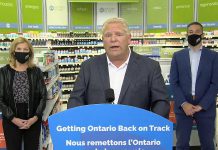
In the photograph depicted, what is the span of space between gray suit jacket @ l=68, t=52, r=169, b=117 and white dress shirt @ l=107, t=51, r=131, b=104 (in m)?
0.04

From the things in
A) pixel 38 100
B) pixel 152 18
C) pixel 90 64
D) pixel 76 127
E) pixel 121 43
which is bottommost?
pixel 38 100

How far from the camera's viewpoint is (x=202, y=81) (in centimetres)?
367

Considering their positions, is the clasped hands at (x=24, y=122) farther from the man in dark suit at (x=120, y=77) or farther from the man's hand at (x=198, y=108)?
the man's hand at (x=198, y=108)

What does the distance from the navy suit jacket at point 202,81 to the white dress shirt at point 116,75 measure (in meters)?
1.74

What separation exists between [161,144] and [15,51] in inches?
111

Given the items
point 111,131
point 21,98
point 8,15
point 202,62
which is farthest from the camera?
point 8,15

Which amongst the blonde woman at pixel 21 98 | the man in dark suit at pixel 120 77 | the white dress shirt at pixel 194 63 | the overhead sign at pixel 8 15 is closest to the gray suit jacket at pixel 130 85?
the man in dark suit at pixel 120 77

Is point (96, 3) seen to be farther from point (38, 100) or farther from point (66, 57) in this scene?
point (38, 100)

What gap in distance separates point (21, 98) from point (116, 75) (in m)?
1.76

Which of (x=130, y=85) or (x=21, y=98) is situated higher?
(x=130, y=85)

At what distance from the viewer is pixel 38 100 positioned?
3729 millimetres

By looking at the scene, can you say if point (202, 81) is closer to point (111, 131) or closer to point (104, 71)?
point (104, 71)

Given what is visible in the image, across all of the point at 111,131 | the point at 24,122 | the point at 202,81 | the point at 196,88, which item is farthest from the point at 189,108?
the point at 111,131

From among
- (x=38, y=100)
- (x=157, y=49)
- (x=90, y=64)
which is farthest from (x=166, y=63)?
(x=90, y=64)
